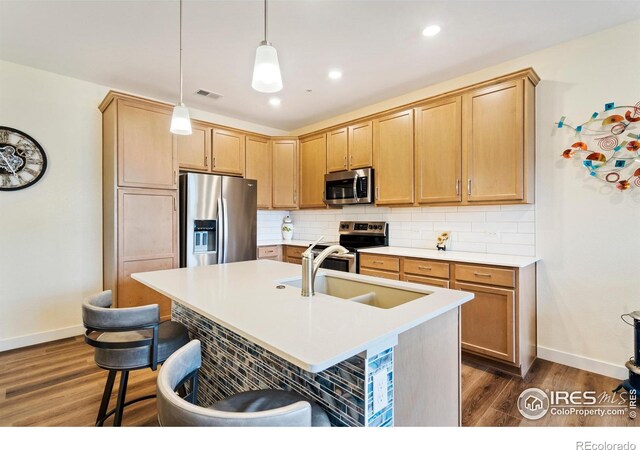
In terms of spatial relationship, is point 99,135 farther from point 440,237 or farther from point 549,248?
point 549,248

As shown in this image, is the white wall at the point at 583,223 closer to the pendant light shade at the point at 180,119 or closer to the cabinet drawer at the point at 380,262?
the cabinet drawer at the point at 380,262

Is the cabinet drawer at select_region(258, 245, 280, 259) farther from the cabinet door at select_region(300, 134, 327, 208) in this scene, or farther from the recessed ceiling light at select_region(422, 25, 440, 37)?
the recessed ceiling light at select_region(422, 25, 440, 37)

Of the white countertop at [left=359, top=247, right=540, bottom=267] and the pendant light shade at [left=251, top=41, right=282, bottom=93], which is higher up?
the pendant light shade at [left=251, top=41, right=282, bottom=93]

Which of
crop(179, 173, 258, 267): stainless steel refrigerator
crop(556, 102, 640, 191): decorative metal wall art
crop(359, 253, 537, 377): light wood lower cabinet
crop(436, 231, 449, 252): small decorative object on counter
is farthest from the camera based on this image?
crop(179, 173, 258, 267): stainless steel refrigerator

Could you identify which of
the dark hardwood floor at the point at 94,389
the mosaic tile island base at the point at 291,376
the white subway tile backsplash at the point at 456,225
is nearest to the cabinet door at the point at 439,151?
the white subway tile backsplash at the point at 456,225

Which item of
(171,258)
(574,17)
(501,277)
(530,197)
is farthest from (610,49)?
(171,258)

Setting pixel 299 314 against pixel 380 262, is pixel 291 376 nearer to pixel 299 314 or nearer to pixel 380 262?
pixel 299 314

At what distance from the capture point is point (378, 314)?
125 cm

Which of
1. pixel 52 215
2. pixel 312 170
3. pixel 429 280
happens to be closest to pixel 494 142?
pixel 429 280

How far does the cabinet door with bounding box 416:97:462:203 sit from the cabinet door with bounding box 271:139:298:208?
1942 mm

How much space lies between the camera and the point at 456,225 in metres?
3.34

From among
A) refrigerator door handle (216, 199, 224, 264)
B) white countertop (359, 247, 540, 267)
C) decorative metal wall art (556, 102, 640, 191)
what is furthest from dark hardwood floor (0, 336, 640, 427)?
decorative metal wall art (556, 102, 640, 191)

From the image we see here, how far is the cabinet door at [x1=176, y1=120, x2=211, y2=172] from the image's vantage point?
3.70 metres

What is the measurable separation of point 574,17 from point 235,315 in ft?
9.99
